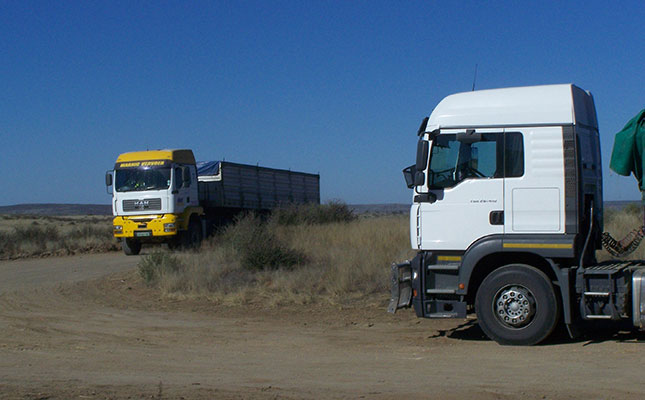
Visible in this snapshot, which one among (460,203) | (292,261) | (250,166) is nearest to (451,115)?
(460,203)

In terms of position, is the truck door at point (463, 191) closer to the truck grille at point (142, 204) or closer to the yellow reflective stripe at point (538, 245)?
the yellow reflective stripe at point (538, 245)

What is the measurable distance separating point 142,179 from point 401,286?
15.3 metres

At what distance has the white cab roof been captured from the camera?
358 inches

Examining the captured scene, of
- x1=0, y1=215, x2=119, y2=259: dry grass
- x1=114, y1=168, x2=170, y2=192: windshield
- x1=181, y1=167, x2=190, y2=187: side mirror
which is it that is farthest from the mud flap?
x1=0, y1=215, x2=119, y2=259: dry grass

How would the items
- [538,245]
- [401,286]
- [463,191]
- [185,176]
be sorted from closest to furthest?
[538,245] → [463,191] → [401,286] → [185,176]

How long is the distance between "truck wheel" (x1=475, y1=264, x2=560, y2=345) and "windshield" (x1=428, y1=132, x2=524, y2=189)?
4.26 feet

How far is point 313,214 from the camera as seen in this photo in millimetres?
30594

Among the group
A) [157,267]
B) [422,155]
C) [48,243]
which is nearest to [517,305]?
[422,155]

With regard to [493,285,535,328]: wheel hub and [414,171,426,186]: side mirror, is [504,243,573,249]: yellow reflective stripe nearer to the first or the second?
[493,285,535,328]: wheel hub

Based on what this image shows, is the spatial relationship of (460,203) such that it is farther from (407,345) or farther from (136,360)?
(136,360)

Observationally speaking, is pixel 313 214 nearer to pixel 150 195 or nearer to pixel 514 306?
pixel 150 195

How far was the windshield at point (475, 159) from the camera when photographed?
9.22 m

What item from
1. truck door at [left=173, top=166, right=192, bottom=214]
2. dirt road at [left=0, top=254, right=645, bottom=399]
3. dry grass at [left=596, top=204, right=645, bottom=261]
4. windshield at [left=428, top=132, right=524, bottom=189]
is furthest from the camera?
truck door at [left=173, top=166, right=192, bottom=214]

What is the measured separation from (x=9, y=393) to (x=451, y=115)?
6.30 metres
